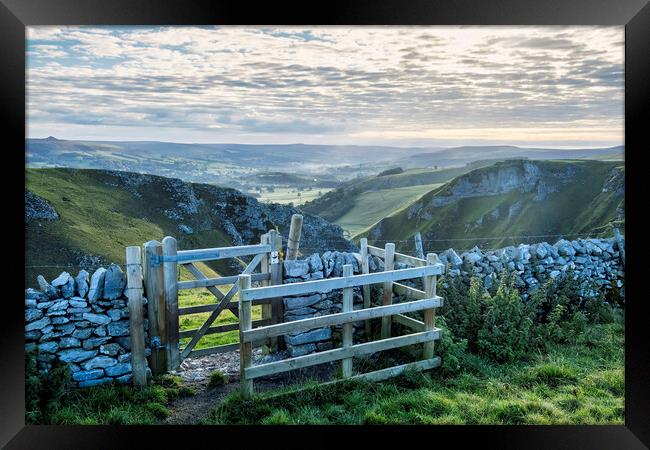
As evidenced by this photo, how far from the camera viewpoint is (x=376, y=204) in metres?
79.4

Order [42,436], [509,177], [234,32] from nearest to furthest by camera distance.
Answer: [42,436] → [234,32] → [509,177]

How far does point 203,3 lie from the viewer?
616cm

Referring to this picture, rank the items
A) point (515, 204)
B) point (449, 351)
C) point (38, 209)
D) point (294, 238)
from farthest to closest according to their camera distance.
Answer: point (515, 204), point (38, 209), point (294, 238), point (449, 351)

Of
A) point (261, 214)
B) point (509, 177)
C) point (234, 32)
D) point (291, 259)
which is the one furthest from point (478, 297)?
point (509, 177)

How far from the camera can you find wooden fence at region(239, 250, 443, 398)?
652 cm

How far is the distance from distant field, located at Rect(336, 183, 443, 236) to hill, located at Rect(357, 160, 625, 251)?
137 centimetres

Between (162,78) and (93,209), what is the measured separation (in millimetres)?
10910

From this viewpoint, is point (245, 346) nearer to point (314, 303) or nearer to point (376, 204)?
point (314, 303)

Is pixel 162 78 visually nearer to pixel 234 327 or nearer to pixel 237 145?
pixel 237 145

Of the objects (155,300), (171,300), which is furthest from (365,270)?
(155,300)

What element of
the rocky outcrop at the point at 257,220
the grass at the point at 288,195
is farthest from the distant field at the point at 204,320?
the rocky outcrop at the point at 257,220

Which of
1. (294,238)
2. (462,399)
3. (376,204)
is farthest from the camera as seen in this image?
(376,204)

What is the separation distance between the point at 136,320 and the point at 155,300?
1.25 ft

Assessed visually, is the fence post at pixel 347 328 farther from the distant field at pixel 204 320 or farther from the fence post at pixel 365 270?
the distant field at pixel 204 320
